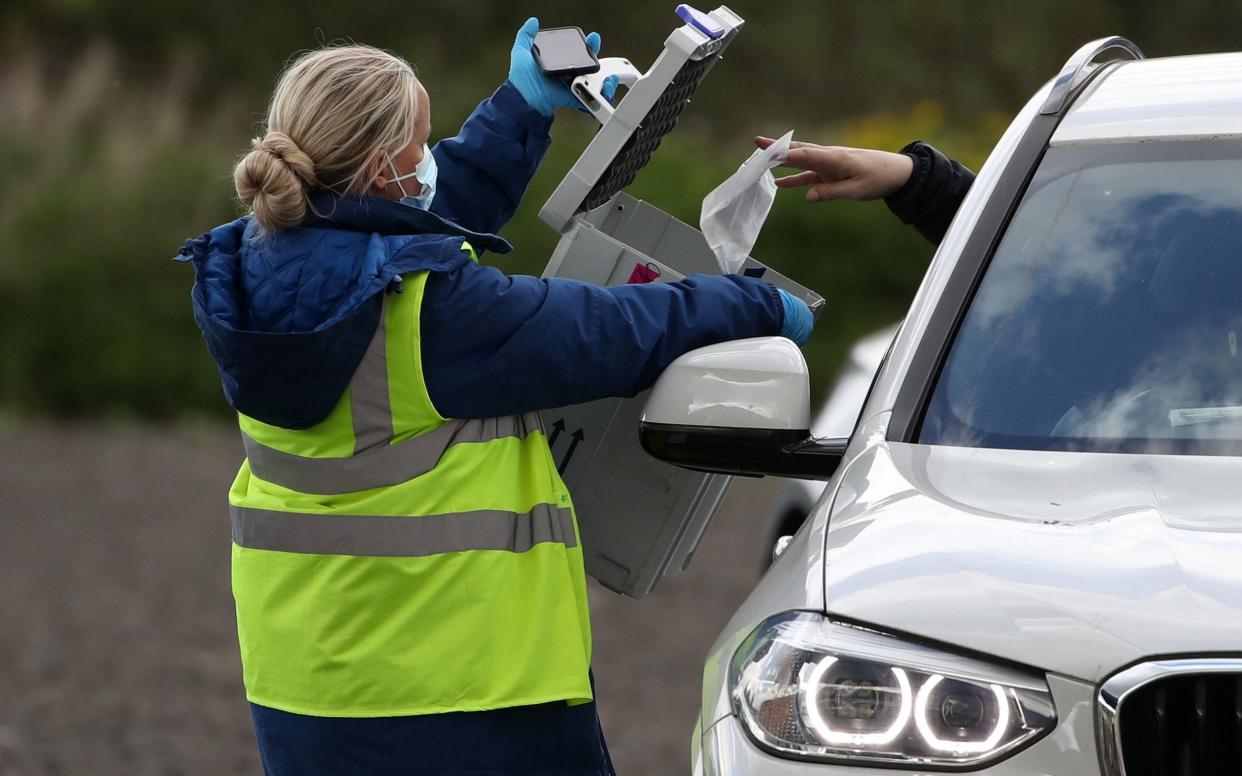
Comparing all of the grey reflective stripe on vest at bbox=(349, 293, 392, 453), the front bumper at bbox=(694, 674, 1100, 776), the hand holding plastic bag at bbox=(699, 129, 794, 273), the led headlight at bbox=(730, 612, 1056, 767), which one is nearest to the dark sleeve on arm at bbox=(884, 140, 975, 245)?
the hand holding plastic bag at bbox=(699, 129, 794, 273)

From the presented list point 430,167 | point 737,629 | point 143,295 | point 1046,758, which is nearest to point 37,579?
point 143,295

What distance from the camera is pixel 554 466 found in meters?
2.92

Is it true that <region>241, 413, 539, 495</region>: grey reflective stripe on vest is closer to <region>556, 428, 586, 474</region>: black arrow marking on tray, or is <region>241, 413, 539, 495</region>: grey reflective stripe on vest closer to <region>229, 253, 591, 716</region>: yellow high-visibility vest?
<region>229, 253, 591, 716</region>: yellow high-visibility vest

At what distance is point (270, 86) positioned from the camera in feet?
61.6

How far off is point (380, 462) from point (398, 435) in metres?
0.05

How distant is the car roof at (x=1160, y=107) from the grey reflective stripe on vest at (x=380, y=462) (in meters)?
1.15

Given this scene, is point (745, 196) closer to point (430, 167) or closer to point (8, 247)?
point (430, 167)

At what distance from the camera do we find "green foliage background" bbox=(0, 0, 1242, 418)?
1282 centimetres

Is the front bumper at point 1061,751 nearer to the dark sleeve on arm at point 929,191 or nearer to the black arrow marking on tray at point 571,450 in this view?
the black arrow marking on tray at point 571,450

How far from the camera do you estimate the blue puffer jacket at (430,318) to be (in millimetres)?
2660

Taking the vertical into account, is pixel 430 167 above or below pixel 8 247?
above

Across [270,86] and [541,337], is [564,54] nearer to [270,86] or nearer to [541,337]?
[541,337]

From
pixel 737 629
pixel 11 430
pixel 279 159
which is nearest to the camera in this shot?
pixel 737 629

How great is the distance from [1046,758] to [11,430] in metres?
11.2
